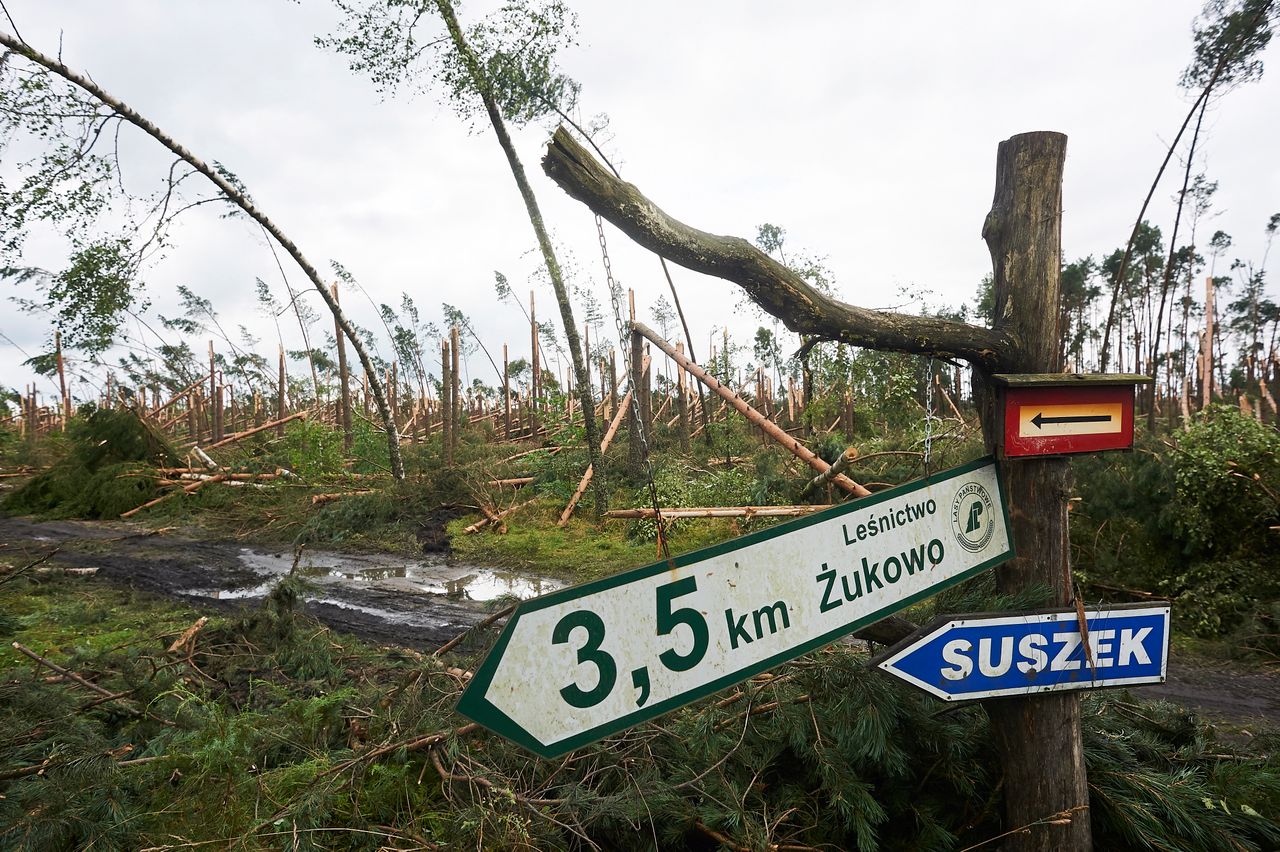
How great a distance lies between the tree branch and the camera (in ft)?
5.09

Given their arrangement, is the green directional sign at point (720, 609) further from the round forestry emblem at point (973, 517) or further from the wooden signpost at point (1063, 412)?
the wooden signpost at point (1063, 412)

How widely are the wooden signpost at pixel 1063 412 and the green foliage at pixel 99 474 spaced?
1683 cm

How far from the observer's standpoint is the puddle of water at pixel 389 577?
768 cm

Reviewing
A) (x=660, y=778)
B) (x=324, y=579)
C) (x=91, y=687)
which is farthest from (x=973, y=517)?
(x=324, y=579)

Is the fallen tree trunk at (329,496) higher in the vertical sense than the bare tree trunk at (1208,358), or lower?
lower

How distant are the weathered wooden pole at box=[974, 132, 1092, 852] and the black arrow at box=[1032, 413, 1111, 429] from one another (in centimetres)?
12

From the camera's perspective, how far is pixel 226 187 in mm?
12383

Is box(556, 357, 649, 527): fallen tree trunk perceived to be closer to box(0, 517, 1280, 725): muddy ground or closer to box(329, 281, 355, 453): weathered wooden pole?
box(0, 517, 1280, 725): muddy ground

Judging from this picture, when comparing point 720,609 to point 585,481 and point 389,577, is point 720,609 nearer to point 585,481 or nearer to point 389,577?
point 389,577

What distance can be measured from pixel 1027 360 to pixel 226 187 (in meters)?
14.6

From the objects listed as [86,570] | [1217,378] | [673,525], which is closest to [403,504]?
[86,570]

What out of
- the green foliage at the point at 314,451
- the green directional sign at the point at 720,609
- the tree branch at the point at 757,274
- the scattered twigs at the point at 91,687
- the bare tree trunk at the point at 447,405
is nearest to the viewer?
the green directional sign at the point at 720,609

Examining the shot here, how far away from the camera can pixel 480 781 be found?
2.24 metres

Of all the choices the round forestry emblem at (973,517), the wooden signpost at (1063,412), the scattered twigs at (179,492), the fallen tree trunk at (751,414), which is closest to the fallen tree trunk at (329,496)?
the scattered twigs at (179,492)
